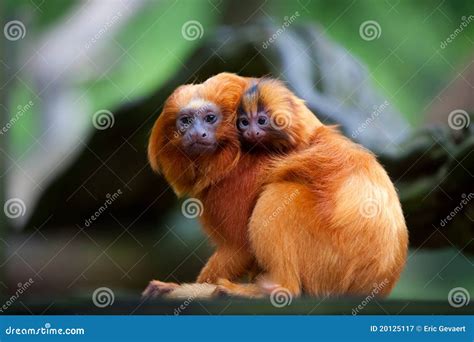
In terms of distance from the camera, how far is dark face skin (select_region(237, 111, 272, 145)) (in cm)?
544

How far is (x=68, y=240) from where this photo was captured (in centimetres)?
569

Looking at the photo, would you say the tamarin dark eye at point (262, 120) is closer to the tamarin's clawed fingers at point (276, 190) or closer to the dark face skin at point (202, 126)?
the tamarin's clawed fingers at point (276, 190)

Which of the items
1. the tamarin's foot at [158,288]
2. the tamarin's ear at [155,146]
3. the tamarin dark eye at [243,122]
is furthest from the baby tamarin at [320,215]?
the tamarin's ear at [155,146]

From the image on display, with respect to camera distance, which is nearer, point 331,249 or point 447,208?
point 331,249

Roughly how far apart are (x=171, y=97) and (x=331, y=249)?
1442 mm

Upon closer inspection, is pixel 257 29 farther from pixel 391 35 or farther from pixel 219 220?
pixel 219 220

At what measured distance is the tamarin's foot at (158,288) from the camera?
222 inches

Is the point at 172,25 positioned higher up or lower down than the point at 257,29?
lower down

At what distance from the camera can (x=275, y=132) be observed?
543 centimetres

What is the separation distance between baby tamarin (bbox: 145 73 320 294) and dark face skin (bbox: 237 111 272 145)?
0.19ft

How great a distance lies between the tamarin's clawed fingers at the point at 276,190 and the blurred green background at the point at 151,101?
0.17 m

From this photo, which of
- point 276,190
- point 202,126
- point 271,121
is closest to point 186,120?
point 202,126
